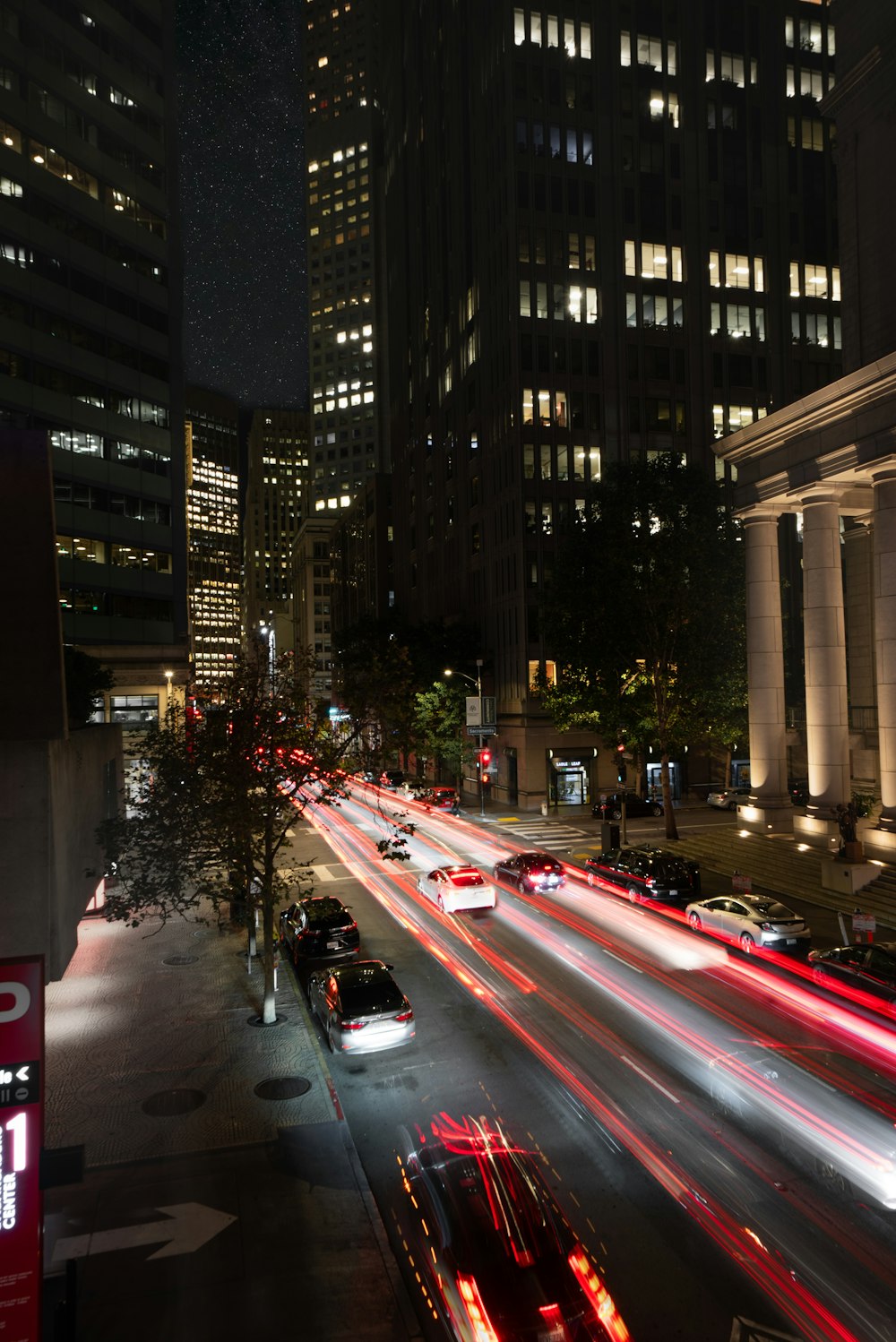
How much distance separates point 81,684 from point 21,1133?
1492cm

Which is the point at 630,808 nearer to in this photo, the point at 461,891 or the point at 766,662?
the point at 766,662

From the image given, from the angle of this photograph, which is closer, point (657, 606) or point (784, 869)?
point (784, 869)

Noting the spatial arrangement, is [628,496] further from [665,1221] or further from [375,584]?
[375,584]

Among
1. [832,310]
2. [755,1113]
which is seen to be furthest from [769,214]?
[755,1113]

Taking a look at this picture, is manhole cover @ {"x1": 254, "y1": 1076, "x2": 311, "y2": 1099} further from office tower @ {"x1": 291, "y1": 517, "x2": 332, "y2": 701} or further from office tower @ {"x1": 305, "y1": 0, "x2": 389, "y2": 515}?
office tower @ {"x1": 305, "y1": 0, "x2": 389, "y2": 515}

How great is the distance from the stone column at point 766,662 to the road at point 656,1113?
47.7ft

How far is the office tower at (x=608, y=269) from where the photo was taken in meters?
59.9

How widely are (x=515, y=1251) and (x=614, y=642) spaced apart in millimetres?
33849

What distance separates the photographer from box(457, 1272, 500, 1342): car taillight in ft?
26.3

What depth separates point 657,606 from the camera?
132 feet

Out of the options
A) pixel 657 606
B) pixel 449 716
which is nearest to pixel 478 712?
pixel 449 716

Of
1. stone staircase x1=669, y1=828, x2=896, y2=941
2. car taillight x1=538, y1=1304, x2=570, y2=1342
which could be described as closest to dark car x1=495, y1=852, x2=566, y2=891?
stone staircase x1=669, y1=828, x2=896, y2=941

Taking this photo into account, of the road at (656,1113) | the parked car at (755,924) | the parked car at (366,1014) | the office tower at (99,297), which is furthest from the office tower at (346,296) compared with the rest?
the parked car at (366,1014)

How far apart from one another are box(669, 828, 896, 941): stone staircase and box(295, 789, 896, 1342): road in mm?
6797
